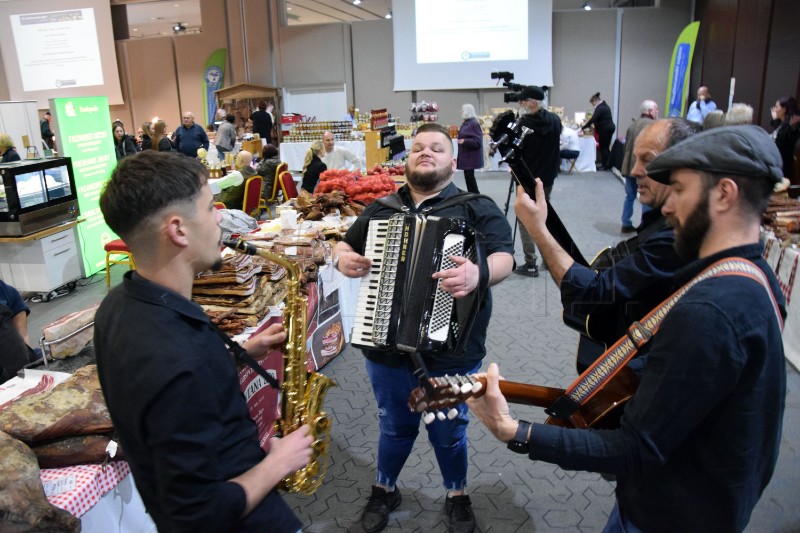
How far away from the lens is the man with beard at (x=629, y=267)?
1.70 metres

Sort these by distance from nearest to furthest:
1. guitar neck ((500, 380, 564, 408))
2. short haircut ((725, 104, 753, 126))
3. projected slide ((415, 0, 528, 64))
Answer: guitar neck ((500, 380, 564, 408)), short haircut ((725, 104, 753, 126)), projected slide ((415, 0, 528, 64))

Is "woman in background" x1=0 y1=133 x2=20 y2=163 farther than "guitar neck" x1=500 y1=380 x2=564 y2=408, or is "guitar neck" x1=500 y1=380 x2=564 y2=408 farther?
"woman in background" x1=0 y1=133 x2=20 y2=163

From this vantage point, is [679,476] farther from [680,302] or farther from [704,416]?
[680,302]

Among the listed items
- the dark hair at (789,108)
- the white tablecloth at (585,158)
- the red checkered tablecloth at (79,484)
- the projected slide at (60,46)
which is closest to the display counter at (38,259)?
the red checkered tablecloth at (79,484)

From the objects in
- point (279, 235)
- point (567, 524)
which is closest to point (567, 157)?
point (279, 235)

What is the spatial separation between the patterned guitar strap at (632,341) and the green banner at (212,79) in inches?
635

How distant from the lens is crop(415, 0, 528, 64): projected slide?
12375mm

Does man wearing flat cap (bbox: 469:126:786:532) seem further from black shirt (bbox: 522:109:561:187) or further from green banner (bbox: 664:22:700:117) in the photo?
green banner (bbox: 664:22:700:117)

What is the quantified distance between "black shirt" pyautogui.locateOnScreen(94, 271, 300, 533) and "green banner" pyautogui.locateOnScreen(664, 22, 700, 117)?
40.9 ft

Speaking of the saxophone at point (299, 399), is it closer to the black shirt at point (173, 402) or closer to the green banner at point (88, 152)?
Answer: the black shirt at point (173, 402)

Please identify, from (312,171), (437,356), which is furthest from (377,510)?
(312,171)

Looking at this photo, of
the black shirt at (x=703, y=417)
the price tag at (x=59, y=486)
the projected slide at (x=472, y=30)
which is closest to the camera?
the black shirt at (x=703, y=417)

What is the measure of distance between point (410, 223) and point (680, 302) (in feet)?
3.93

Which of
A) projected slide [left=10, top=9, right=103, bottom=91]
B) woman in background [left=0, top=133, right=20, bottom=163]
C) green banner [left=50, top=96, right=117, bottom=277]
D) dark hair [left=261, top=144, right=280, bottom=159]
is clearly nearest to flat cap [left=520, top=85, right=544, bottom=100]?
dark hair [left=261, top=144, right=280, bottom=159]
